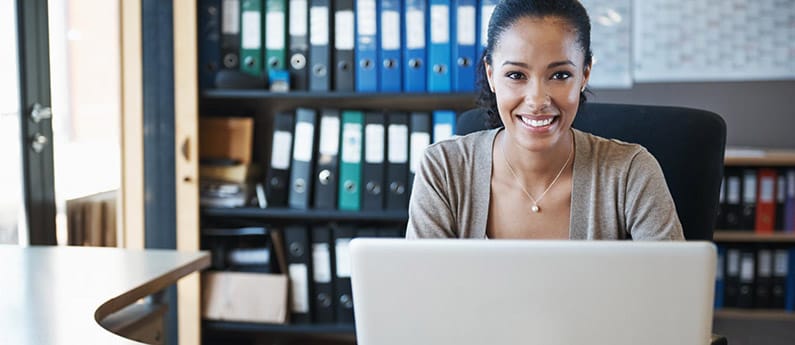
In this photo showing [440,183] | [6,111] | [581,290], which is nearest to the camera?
[581,290]

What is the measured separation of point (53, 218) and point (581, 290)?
2.18 m

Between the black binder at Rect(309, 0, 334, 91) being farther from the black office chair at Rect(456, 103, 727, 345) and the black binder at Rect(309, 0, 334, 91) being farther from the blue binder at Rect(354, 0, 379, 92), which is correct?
the black office chair at Rect(456, 103, 727, 345)

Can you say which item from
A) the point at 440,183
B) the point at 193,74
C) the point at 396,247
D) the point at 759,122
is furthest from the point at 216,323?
the point at 396,247

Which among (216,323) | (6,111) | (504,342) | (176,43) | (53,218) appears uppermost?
(176,43)

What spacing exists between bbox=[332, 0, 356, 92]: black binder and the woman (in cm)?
131

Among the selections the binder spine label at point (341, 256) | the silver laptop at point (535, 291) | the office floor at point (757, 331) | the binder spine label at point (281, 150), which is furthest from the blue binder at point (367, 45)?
the silver laptop at point (535, 291)

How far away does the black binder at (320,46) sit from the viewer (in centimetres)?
275

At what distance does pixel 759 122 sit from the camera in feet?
9.57

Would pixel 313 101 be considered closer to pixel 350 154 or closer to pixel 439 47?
pixel 350 154

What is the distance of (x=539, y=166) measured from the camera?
146 cm

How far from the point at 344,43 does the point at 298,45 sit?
16cm

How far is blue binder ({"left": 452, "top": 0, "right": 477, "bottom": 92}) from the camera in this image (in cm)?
268

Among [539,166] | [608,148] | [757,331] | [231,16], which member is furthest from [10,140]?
[757,331]

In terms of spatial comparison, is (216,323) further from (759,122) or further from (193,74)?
(759,122)
